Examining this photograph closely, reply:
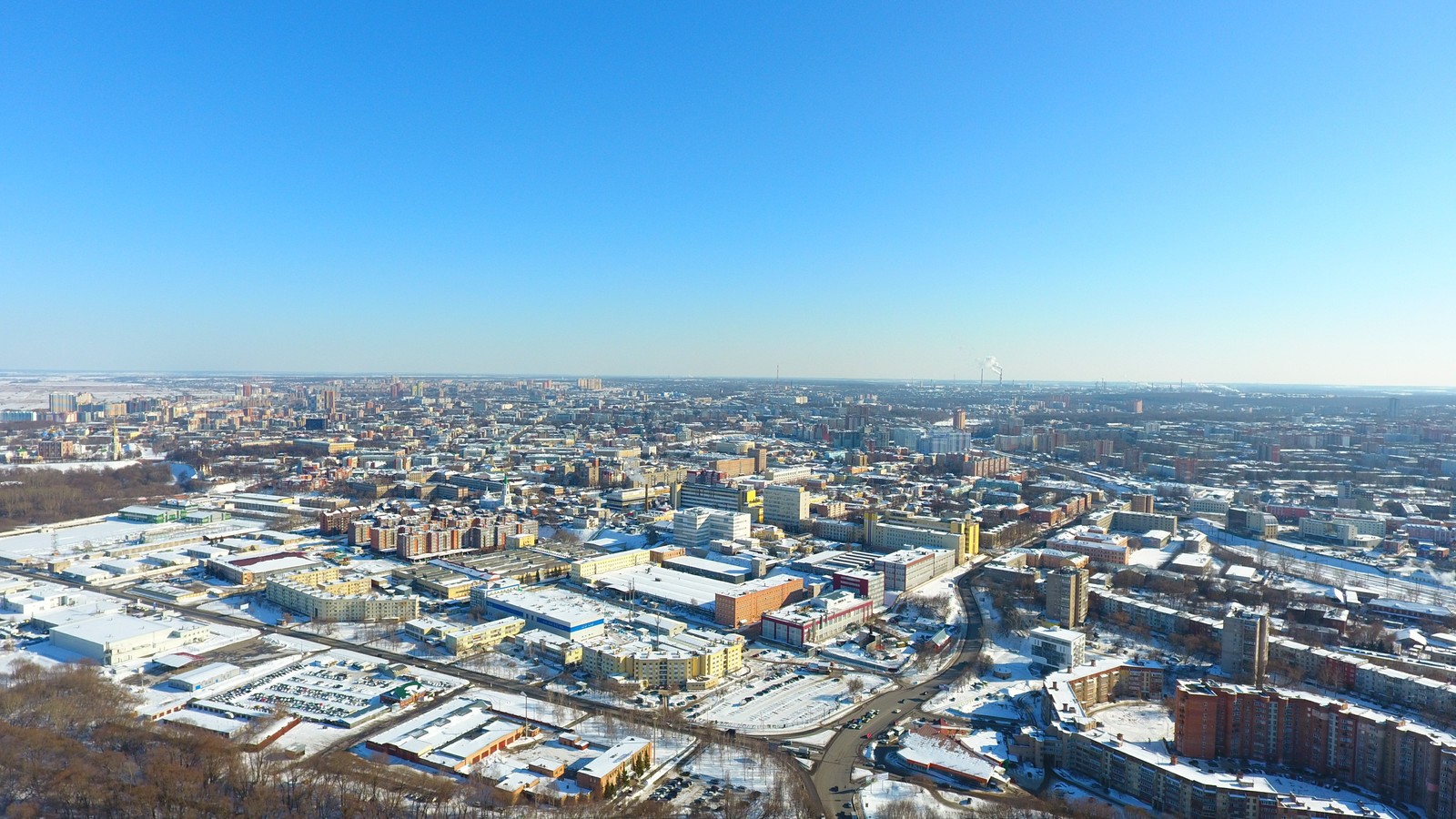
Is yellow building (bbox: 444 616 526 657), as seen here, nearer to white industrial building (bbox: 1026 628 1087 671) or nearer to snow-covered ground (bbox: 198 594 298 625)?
snow-covered ground (bbox: 198 594 298 625)

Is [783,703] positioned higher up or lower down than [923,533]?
lower down

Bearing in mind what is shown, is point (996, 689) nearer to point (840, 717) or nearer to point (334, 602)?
point (840, 717)

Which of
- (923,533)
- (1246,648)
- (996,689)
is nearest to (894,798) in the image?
(996,689)

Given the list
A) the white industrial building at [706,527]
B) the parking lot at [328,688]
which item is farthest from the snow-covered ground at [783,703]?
the white industrial building at [706,527]

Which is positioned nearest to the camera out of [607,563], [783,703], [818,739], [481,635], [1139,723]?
[818,739]

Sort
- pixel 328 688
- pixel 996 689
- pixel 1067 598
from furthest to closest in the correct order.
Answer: pixel 1067 598 → pixel 996 689 → pixel 328 688

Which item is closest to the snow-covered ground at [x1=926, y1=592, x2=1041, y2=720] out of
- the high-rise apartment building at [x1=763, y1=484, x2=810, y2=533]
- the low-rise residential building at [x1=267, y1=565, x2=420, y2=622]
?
the low-rise residential building at [x1=267, y1=565, x2=420, y2=622]

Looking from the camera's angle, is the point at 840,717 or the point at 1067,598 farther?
the point at 1067,598

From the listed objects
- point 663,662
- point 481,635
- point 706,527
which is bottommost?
point 481,635
